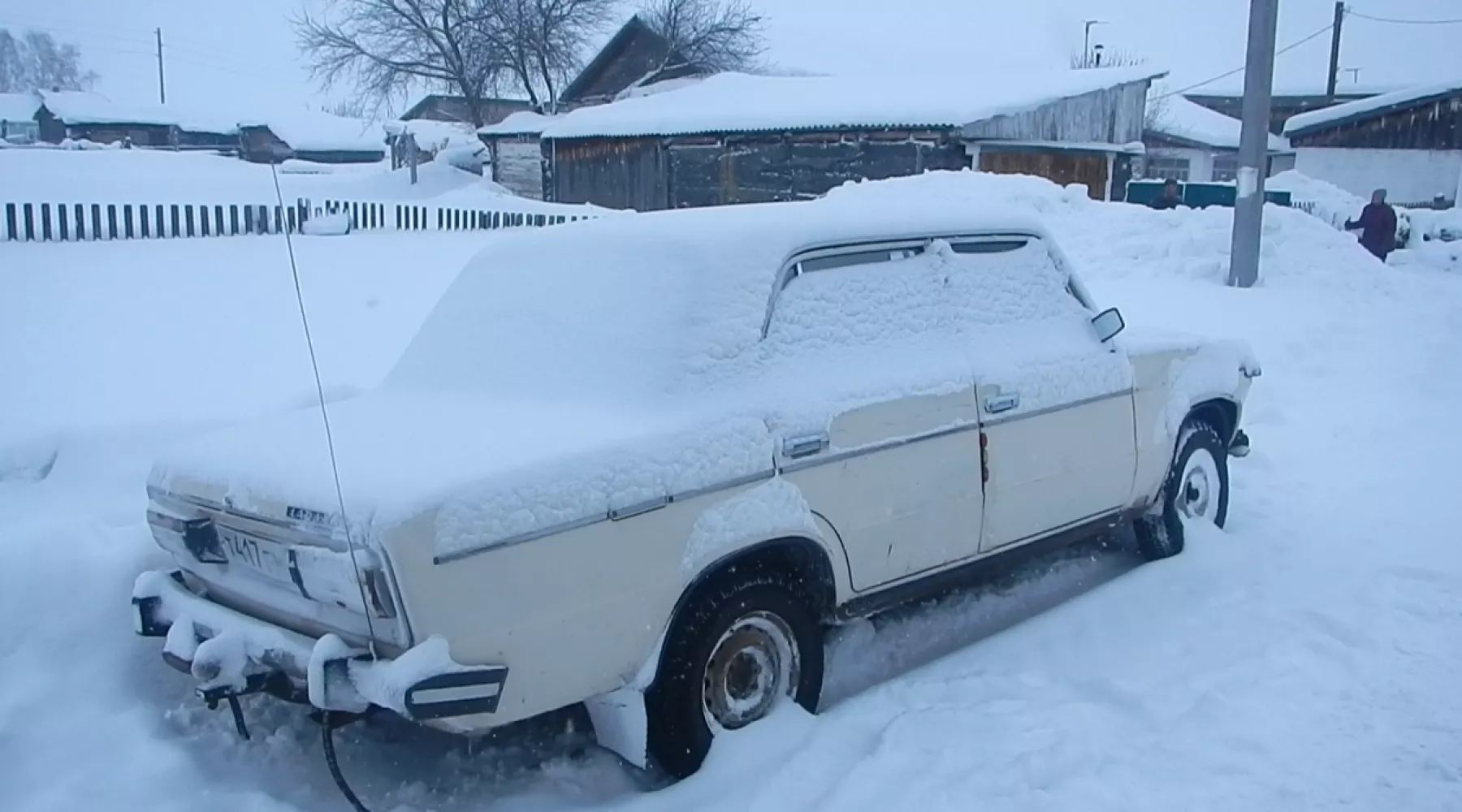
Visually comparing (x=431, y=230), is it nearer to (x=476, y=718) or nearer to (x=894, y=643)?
(x=894, y=643)

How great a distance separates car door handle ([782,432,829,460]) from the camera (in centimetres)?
365

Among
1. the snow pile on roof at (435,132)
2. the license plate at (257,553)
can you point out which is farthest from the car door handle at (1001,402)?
the snow pile on roof at (435,132)

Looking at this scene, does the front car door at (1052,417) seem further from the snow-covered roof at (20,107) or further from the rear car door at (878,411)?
the snow-covered roof at (20,107)

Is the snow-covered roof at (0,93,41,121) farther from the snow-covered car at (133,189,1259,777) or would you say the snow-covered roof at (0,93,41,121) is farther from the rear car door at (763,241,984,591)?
the rear car door at (763,241,984,591)

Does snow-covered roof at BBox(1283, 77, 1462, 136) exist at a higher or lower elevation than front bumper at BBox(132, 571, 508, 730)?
higher

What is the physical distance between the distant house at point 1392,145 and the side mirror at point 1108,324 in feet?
108

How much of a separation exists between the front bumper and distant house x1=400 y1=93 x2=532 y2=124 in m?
44.7

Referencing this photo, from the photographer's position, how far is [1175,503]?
555 centimetres

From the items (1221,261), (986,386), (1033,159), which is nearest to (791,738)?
(986,386)

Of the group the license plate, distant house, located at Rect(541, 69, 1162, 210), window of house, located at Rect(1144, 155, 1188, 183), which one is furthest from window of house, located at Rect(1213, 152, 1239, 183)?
the license plate

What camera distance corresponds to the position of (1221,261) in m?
13.2

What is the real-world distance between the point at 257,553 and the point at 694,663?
4.33 feet

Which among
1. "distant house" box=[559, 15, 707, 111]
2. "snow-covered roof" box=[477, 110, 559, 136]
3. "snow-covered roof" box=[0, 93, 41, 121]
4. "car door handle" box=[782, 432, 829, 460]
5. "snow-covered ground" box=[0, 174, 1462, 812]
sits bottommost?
"snow-covered ground" box=[0, 174, 1462, 812]

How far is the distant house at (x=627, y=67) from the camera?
1657 inches
